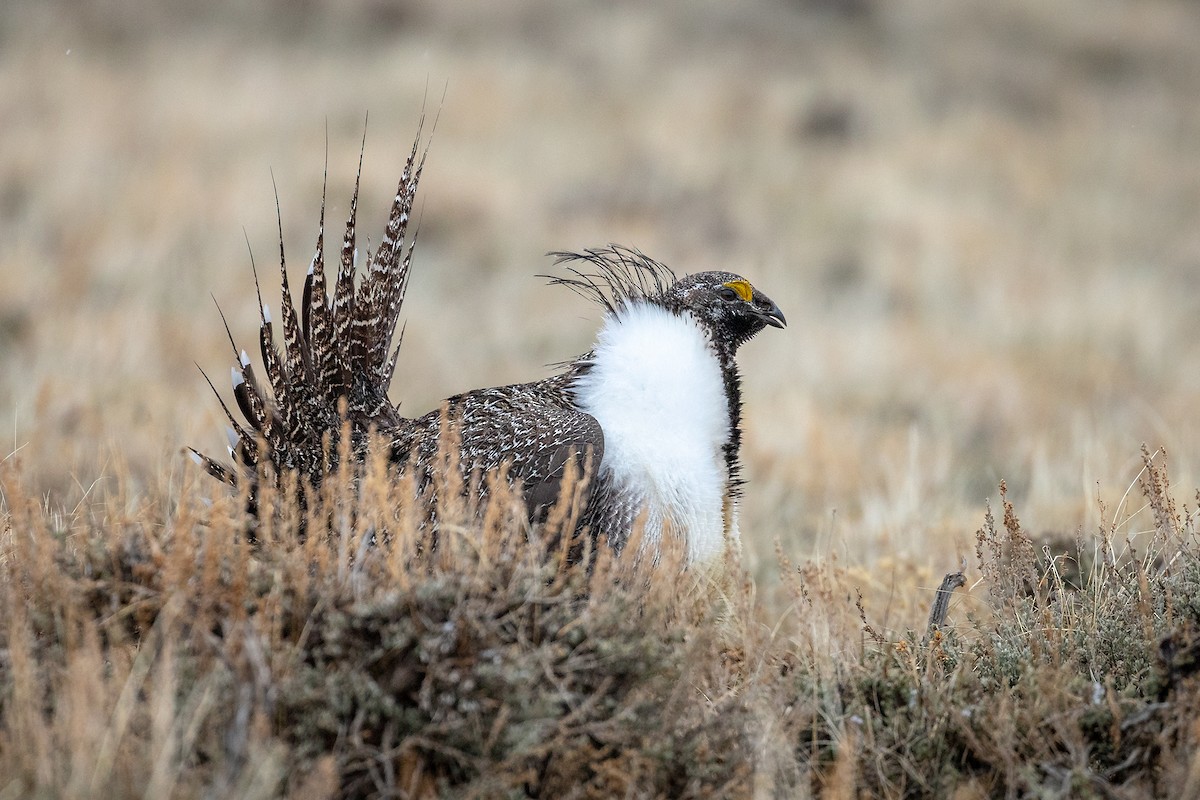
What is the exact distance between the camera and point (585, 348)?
8148mm

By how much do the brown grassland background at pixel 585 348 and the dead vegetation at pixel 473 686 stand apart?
0.04 ft

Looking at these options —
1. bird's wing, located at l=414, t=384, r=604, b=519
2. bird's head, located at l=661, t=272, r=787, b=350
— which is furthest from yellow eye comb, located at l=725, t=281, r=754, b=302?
bird's wing, located at l=414, t=384, r=604, b=519

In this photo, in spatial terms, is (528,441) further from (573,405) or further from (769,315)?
(769,315)

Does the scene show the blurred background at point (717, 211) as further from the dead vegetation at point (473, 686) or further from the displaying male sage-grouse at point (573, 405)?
the displaying male sage-grouse at point (573, 405)

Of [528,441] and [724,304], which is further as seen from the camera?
[724,304]

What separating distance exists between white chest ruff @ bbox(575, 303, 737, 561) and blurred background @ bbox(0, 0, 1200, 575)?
26.2 inches

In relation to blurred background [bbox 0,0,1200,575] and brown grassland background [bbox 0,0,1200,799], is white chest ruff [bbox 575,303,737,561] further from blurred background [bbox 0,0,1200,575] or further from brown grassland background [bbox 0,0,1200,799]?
blurred background [bbox 0,0,1200,575]

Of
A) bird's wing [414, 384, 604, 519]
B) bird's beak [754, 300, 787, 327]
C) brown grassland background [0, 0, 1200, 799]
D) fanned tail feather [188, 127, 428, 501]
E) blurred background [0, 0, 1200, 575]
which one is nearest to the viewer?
brown grassland background [0, 0, 1200, 799]

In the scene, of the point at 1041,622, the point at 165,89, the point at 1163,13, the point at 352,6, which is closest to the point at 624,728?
the point at 1041,622

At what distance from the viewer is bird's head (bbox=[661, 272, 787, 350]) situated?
335 cm

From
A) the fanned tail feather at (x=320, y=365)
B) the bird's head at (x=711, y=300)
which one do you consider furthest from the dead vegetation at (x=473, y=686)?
the bird's head at (x=711, y=300)

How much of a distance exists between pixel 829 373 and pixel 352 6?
369 inches

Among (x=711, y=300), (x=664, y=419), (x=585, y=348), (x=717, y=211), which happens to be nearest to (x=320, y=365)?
(x=664, y=419)

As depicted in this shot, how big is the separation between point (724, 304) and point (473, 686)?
61.4 inches
